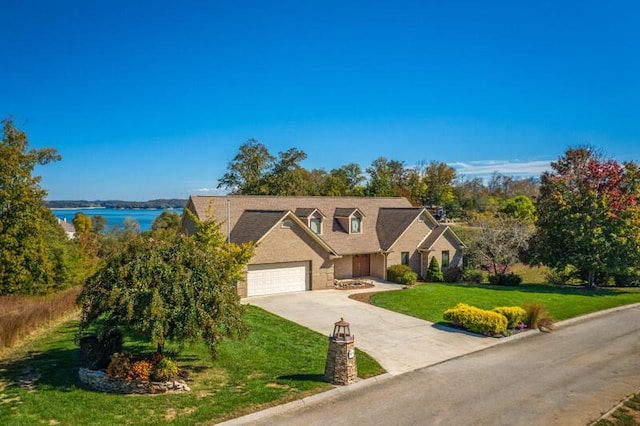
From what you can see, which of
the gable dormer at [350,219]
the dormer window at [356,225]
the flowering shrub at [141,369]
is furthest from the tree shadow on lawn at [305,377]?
the dormer window at [356,225]

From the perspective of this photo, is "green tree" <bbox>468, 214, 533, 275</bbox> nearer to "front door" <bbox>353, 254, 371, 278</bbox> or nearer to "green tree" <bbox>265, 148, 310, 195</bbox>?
"front door" <bbox>353, 254, 371, 278</bbox>

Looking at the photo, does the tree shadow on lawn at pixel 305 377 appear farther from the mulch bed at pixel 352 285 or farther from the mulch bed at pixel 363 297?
the mulch bed at pixel 352 285

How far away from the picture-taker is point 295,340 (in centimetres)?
1842

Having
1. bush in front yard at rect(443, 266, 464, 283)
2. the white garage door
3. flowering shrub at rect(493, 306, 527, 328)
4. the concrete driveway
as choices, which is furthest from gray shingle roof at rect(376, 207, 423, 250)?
flowering shrub at rect(493, 306, 527, 328)

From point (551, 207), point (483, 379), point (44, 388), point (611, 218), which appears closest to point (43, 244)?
point (44, 388)

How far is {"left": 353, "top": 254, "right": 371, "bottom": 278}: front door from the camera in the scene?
119ft

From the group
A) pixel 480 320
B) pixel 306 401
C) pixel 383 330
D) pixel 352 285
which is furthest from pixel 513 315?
pixel 352 285

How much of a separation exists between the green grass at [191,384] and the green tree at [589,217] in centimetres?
2332

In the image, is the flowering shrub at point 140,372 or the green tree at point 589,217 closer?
the flowering shrub at point 140,372

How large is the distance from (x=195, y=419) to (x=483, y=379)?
29.3 ft

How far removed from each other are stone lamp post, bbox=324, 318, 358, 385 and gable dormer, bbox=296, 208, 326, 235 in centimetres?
1968

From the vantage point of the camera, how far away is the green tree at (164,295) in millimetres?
12367

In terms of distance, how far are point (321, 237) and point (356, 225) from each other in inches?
150

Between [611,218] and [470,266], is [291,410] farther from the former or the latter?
[470,266]
